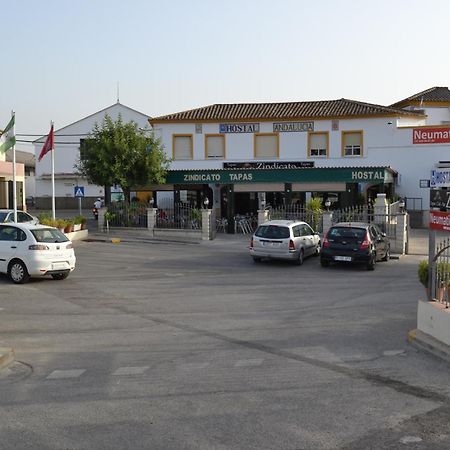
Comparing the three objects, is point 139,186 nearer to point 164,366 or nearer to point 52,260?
point 52,260

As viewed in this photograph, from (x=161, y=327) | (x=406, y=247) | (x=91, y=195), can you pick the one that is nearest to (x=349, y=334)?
(x=161, y=327)

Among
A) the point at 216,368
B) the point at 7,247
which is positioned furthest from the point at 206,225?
the point at 216,368

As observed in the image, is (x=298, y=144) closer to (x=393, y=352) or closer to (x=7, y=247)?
(x=7, y=247)

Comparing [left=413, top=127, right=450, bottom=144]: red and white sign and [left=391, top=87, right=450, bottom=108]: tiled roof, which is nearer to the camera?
[left=413, top=127, right=450, bottom=144]: red and white sign

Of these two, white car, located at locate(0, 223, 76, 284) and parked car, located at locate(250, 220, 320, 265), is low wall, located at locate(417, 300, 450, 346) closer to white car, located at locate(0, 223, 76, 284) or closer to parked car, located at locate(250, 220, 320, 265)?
white car, located at locate(0, 223, 76, 284)

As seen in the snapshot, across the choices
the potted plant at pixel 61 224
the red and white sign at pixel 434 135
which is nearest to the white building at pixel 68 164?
the potted plant at pixel 61 224

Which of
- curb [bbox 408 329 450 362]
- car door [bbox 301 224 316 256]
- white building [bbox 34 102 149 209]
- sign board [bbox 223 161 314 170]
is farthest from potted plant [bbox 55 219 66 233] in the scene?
white building [bbox 34 102 149 209]

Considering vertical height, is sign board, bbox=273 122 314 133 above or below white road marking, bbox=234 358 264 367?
above

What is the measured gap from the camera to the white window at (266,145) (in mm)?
41281

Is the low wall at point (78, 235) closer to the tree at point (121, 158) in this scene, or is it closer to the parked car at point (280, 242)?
the tree at point (121, 158)

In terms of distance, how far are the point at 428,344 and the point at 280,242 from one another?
1159 centimetres

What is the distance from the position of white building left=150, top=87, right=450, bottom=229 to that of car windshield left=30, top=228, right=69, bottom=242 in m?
20.6

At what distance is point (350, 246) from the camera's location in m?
19.8

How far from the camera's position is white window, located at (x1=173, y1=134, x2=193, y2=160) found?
1650 inches
